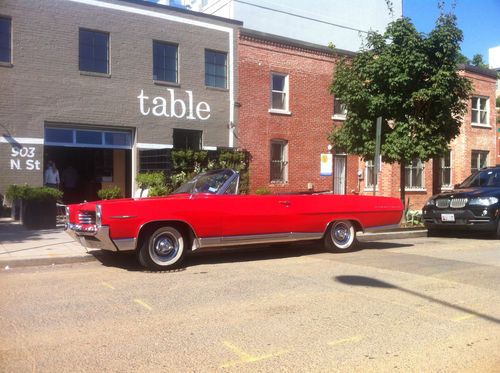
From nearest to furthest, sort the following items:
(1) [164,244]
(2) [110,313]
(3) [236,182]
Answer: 1. (2) [110,313]
2. (1) [164,244]
3. (3) [236,182]

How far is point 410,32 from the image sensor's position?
1330 cm

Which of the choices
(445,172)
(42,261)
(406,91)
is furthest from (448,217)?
(445,172)

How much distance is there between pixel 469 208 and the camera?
39.2 ft

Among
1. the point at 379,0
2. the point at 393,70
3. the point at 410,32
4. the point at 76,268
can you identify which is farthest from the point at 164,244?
the point at 379,0

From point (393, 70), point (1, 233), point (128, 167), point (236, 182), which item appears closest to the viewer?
point (236, 182)

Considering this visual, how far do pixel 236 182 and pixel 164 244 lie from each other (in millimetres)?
1650

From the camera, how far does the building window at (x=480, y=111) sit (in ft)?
78.0

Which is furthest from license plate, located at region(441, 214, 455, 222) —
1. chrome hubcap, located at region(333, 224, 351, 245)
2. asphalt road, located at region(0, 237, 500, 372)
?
asphalt road, located at region(0, 237, 500, 372)

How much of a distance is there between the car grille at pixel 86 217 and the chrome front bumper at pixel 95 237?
109 millimetres

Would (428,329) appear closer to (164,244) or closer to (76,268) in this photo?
(164,244)

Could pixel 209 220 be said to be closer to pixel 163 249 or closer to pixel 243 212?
pixel 243 212

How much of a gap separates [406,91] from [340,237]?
5641 millimetres

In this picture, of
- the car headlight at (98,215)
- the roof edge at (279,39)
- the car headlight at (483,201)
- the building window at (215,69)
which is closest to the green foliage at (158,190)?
the building window at (215,69)

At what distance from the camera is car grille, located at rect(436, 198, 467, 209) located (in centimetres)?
1209
